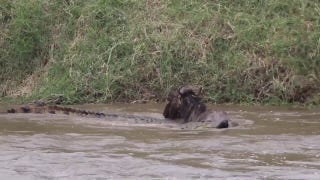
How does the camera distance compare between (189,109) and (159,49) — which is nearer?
(189,109)

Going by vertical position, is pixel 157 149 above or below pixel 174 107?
below

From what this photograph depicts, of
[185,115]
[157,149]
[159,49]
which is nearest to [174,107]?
[185,115]

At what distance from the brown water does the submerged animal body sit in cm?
41

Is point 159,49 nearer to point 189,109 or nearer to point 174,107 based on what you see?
point 174,107

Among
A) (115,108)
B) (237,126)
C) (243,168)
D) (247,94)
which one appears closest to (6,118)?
(115,108)

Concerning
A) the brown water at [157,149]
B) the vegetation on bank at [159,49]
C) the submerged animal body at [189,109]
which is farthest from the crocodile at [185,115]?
the vegetation on bank at [159,49]

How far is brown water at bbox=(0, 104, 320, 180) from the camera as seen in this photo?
6.30 meters

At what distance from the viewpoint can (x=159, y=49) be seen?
12703mm

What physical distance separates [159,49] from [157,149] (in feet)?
17.5

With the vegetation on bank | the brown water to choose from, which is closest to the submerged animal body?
the brown water

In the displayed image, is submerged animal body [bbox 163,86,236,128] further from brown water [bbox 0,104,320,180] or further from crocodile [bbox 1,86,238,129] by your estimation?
brown water [bbox 0,104,320,180]

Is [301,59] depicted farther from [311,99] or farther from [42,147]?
[42,147]

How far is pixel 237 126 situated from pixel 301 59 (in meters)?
3.19

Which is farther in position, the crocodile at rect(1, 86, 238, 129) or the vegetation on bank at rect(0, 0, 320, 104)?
the vegetation on bank at rect(0, 0, 320, 104)
